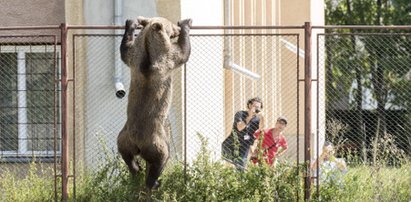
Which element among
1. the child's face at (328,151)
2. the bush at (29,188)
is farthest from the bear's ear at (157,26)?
the child's face at (328,151)

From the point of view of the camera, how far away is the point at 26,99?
631 inches

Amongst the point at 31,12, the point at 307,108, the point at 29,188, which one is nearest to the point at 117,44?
the point at 31,12

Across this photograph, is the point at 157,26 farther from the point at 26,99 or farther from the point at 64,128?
the point at 26,99

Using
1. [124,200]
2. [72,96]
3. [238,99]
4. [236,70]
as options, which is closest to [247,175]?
[124,200]

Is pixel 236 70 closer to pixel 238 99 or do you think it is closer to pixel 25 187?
pixel 238 99

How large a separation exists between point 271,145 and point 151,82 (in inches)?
87.5

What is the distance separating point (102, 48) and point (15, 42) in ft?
4.72

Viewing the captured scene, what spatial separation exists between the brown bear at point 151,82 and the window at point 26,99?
2.63 m

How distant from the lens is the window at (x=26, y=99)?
51.5 feet

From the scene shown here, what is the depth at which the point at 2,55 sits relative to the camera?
16016 millimetres

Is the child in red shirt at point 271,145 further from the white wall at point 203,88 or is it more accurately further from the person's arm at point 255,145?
the white wall at point 203,88

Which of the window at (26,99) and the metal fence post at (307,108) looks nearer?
the metal fence post at (307,108)

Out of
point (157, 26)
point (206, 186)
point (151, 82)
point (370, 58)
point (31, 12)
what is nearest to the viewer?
point (157, 26)

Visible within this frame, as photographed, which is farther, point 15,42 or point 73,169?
point 15,42
